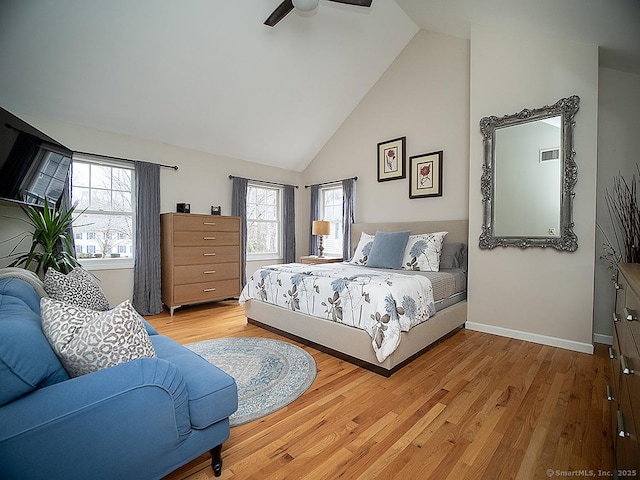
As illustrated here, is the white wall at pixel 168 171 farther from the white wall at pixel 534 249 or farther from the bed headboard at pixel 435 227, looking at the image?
the white wall at pixel 534 249

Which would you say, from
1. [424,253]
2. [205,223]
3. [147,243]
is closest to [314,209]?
[205,223]

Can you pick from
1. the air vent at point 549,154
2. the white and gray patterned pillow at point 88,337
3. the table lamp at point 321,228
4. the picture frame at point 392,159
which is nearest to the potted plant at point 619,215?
the air vent at point 549,154

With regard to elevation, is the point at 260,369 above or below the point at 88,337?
below

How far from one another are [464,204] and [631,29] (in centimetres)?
196

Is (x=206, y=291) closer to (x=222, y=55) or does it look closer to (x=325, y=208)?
(x=325, y=208)

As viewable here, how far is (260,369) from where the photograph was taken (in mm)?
2289

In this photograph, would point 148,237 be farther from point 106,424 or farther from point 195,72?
point 106,424

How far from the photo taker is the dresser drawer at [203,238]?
3891 mm

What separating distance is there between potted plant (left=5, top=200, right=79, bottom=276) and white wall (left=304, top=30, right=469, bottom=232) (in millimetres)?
3733

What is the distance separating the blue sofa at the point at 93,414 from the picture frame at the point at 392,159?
380cm

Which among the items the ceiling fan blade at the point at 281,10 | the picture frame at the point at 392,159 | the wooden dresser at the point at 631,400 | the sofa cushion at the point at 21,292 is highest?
the ceiling fan blade at the point at 281,10

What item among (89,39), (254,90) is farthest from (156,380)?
(254,90)

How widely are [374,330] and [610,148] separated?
275cm

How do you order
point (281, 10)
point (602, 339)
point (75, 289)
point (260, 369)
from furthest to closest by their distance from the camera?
point (602, 339) < point (281, 10) < point (260, 369) < point (75, 289)
